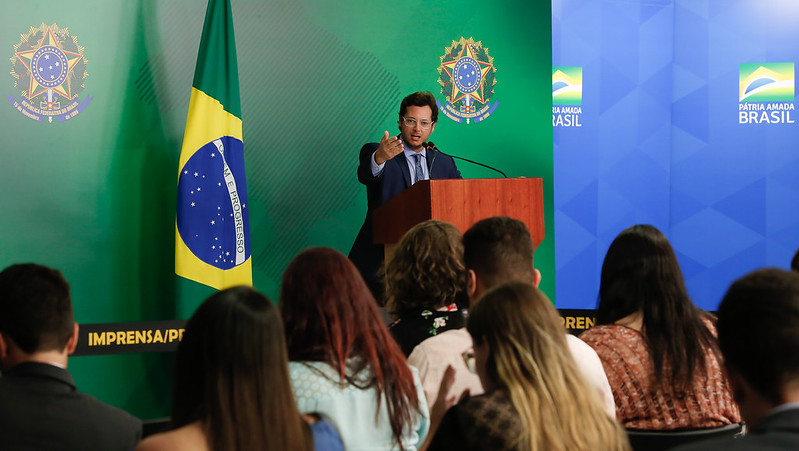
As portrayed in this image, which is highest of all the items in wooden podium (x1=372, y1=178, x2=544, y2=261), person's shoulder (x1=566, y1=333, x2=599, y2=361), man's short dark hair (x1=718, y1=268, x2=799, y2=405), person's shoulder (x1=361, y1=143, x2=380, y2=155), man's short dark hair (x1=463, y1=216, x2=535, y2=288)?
person's shoulder (x1=361, y1=143, x2=380, y2=155)

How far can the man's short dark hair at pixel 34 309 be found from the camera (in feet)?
6.43

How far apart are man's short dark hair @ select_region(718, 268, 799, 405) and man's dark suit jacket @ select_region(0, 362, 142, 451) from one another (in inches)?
56.5

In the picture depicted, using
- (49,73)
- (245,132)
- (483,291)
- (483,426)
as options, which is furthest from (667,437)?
(49,73)

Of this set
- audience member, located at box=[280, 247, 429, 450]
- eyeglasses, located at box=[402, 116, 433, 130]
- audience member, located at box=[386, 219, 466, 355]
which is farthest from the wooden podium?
audience member, located at box=[280, 247, 429, 450]

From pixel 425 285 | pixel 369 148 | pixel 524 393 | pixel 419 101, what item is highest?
pixel 419 101

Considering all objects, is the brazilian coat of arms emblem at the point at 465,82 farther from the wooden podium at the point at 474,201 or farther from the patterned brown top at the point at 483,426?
the patterned brown top at the point at 483,426

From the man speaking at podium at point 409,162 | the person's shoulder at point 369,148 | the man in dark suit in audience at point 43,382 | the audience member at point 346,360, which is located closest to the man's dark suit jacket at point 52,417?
the man in dark suit in audience at point 43,382

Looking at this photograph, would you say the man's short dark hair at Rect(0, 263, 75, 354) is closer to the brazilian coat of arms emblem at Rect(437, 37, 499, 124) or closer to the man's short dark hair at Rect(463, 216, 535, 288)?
the man's short dark hair at Rect(463, 216, 535, 288)

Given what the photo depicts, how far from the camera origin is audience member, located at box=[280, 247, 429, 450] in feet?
5.54

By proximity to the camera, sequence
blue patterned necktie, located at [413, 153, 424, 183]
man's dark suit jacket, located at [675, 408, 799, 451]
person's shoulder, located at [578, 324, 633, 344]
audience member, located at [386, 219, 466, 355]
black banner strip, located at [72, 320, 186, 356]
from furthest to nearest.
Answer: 1. blue patterned necktie, located at [413, 153, 424, 183]
2. black banner strip, located at [72, 320, 186, 356]
3. audience member, located at [386, 219, 466, 355]
4. person's shoulder, located at [578, 324, 633, 344]
5. man's dark suit jacket, located at [675, 408, 799, 451]

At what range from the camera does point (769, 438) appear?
1.11 m

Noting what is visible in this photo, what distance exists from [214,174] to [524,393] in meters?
3.89

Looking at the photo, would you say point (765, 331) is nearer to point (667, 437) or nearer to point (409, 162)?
point (667, 437)

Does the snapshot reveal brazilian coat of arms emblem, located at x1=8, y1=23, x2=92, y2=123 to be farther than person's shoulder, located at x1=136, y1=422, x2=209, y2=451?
Yes
